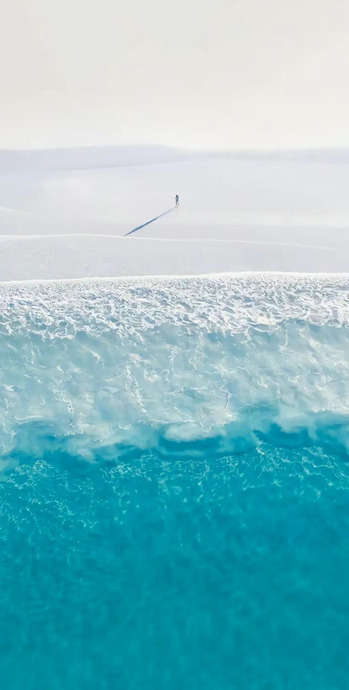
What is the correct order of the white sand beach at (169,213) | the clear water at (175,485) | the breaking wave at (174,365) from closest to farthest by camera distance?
the clear water at (175,485), the breaking wave at (174,365), the white sand beach at (169,213)

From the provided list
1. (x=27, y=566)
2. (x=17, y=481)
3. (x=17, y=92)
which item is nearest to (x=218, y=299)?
(x=17, y=481)

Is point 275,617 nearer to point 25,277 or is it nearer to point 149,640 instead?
point 149,640

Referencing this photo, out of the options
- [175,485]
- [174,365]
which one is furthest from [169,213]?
[175,485]

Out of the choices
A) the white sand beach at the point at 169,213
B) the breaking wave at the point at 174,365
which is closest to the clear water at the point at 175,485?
the breaking wave at the point at 174,365

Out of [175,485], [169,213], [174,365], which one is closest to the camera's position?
[175,485]

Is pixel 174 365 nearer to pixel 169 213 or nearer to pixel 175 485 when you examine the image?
pixel 175 485

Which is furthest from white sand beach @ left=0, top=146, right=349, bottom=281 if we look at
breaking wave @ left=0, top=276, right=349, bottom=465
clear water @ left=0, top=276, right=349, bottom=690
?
clear water @ left=0, top=276, right=349, bottom=690

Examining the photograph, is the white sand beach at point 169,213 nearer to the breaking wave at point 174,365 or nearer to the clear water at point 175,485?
the breaking wave at point 174,365

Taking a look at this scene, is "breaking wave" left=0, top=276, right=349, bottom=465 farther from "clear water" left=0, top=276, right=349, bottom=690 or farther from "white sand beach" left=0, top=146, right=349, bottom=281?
"white sand beach" left=0, top=146, right=349, bottom=281
